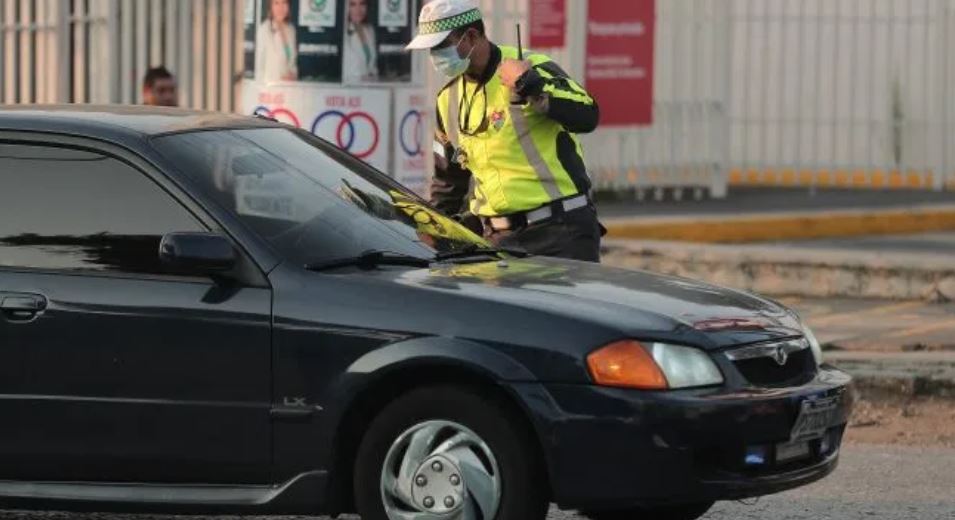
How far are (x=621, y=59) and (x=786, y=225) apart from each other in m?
1.78

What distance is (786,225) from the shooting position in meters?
18.0

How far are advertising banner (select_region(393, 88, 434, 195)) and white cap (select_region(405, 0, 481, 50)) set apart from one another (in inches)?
133

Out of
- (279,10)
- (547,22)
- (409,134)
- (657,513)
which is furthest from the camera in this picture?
(547,22)

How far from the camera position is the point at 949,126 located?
20219mm

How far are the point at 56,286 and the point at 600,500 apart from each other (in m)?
1.71

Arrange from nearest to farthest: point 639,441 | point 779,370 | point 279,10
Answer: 1. point 639,441
2. point 779,370
3. point 279,10

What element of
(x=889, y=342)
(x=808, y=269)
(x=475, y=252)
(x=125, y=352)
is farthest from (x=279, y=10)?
(x=125, y=352)

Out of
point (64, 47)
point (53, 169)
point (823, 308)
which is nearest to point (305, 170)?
point (53, 169)

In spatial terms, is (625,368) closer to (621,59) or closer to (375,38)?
(375,38)

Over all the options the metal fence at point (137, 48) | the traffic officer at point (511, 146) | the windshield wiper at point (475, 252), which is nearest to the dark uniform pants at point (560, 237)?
the traffic officer at point (511, 146)

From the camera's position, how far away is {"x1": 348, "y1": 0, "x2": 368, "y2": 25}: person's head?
1224cm

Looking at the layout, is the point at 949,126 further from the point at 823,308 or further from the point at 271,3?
the point at 271,3

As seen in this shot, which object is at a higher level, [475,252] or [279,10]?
[279,10]

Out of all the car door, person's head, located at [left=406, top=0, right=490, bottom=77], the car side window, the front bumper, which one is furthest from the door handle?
person's head, located at [left=406, top=0, right=490, bottom=77]
